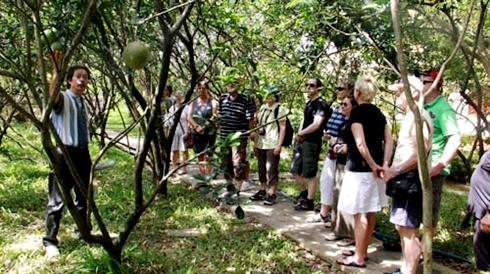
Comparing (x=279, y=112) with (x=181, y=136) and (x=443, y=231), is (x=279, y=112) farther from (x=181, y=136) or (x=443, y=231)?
(x=181, y=136)

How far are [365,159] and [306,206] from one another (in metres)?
2.03

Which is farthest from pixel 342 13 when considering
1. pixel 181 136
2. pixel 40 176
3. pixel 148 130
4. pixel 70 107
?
pixel 40 176

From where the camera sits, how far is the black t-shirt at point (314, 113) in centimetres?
481

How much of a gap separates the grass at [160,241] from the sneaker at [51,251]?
0.05 m

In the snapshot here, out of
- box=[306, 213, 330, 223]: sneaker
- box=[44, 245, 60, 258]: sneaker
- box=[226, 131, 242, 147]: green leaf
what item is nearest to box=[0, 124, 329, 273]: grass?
box=[44, 245, 60, 258]: sneaker

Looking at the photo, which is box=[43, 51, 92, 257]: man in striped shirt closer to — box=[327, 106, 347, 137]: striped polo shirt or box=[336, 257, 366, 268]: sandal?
box=[336, 257, 366, 268]: sandal

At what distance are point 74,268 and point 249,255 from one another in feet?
4.52

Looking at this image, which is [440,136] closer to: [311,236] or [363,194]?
[363,194]

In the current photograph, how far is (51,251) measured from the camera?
3.80m

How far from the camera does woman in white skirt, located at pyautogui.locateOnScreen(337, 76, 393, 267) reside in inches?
137

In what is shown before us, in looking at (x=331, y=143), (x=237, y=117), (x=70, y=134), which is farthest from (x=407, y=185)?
(x=237, y=117)

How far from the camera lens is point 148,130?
322 cm

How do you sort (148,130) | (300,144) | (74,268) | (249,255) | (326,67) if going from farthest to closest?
(326,67), (300,144), (249,255), (74,268), (148,130)

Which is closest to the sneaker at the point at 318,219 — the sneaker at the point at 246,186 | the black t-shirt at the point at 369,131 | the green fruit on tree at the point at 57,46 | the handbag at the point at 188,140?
the black t-shirt at the point at 369,131
